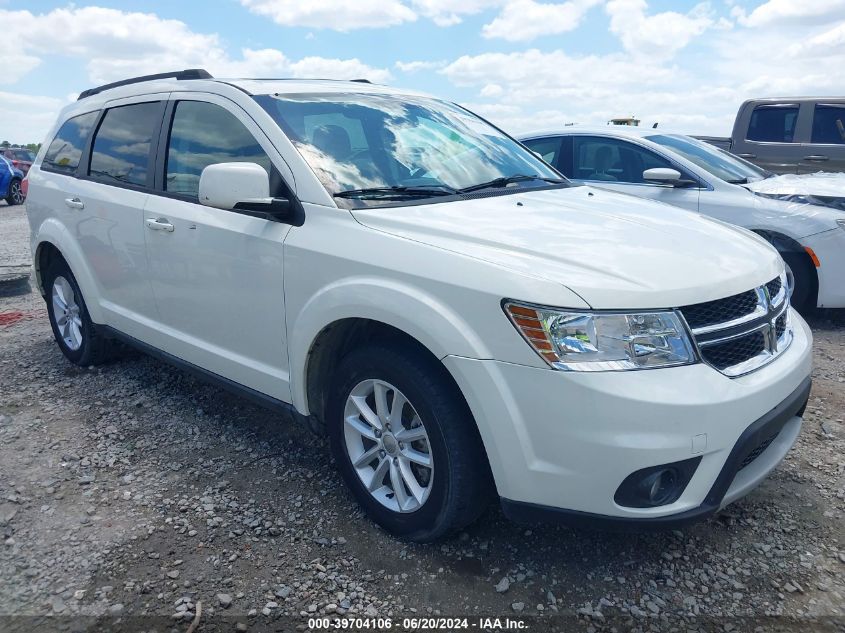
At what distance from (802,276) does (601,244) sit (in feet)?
12.4

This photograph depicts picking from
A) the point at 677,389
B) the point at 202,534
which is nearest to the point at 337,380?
the point at 202,534

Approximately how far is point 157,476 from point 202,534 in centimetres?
64

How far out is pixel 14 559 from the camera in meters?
2.75

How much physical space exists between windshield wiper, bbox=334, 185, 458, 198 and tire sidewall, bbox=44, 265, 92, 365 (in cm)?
254

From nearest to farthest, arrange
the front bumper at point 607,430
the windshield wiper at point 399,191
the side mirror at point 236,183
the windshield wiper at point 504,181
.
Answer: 1. the front bumper at point 607,430
2. the side mirror at point 236,183
3. the windshield wiper at point 399,191
4. the windshield wiper at point 504,181

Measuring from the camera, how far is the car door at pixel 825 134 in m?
9.25

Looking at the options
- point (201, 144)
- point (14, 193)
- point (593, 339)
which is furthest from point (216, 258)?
point (14, 193)

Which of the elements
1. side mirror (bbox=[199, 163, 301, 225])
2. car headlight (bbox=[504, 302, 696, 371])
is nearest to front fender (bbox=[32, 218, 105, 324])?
side mirror (bbox=[199, 163, 301, 225])

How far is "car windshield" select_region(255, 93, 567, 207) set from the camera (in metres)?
2.99

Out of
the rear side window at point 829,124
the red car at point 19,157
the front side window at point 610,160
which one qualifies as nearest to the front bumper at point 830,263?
the front side window at point 610,160

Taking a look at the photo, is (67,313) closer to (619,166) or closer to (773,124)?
(619,166)

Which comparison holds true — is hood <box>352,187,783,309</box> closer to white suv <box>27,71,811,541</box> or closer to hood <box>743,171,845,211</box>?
white suv <box>27,71,811,541</box>

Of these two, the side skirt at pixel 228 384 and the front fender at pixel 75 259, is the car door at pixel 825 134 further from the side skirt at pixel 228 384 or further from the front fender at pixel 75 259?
the front fender at pixel 75 259

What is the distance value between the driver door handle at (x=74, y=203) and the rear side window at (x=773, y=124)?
29.7ft
